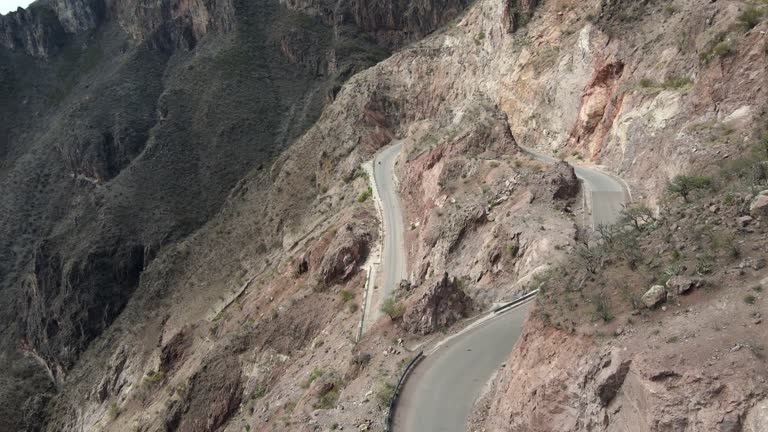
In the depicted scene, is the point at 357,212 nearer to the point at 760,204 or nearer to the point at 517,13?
the point at 517,13

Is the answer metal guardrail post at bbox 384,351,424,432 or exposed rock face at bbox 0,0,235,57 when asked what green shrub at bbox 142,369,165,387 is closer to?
metal guardrail post at bbox 384,351,424,432

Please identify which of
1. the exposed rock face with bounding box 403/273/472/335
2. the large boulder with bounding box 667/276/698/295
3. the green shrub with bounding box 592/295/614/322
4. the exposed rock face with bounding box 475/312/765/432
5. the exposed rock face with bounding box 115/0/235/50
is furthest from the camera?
the exposed rock face with bounding box 115/0/235/50

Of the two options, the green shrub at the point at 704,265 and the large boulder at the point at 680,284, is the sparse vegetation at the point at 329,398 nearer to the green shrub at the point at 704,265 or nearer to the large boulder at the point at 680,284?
the large boulder at the point at 680,284

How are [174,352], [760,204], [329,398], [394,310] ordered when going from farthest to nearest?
[174,352]
[394,310]
[329,398]
[760,204]

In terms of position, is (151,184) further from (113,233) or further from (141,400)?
(141,400)

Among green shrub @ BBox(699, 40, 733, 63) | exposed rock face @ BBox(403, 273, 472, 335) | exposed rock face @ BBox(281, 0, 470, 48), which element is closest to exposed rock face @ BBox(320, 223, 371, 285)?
exposed rock face @ BBox(403, 273, 472, 335)

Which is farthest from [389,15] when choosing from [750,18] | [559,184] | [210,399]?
[210,399]
